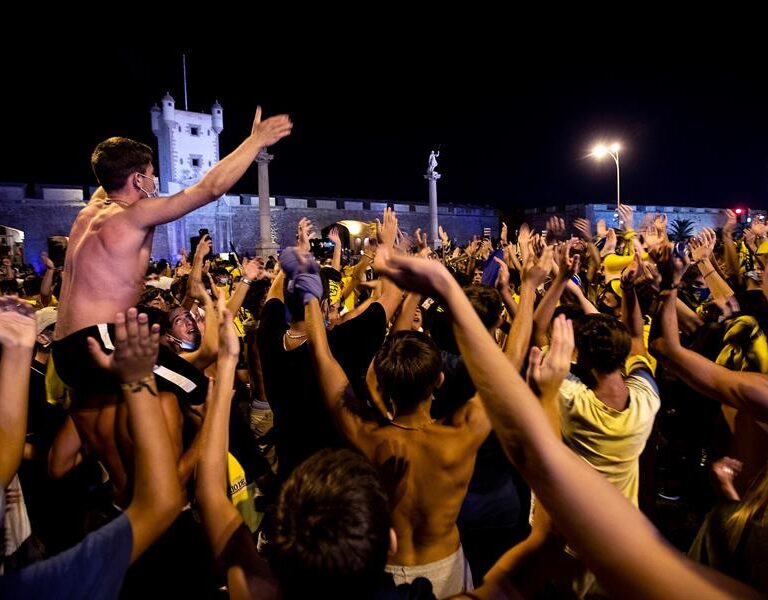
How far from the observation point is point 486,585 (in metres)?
1.32

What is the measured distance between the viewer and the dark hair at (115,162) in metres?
2.56

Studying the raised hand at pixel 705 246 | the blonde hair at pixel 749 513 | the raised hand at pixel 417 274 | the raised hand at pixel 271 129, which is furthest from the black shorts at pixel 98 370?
the raised hand at pixel 705 246

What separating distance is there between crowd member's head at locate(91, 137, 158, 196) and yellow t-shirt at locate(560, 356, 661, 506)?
2535 mm

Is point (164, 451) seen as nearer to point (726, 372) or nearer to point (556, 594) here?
point (726, 372)

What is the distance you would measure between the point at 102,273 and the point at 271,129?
3.90 ft

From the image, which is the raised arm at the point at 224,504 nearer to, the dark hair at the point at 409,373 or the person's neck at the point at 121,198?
the dark hair at the point at 409,373

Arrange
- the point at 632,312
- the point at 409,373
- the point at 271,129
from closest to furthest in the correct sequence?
1. the point at 409,373
2. the point at 271,129
3. the point at 632,312

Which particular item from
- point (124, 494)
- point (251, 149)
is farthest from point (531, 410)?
point (124, 494)

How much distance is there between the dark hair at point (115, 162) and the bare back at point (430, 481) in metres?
1.98

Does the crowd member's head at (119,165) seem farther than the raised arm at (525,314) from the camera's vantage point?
Yes

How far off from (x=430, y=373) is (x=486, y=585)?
33.9 inches

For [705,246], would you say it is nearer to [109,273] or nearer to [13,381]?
[109,273]

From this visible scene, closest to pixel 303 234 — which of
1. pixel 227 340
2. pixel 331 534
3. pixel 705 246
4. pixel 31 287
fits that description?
pixel 227 340

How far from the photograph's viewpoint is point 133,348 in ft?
4.31
